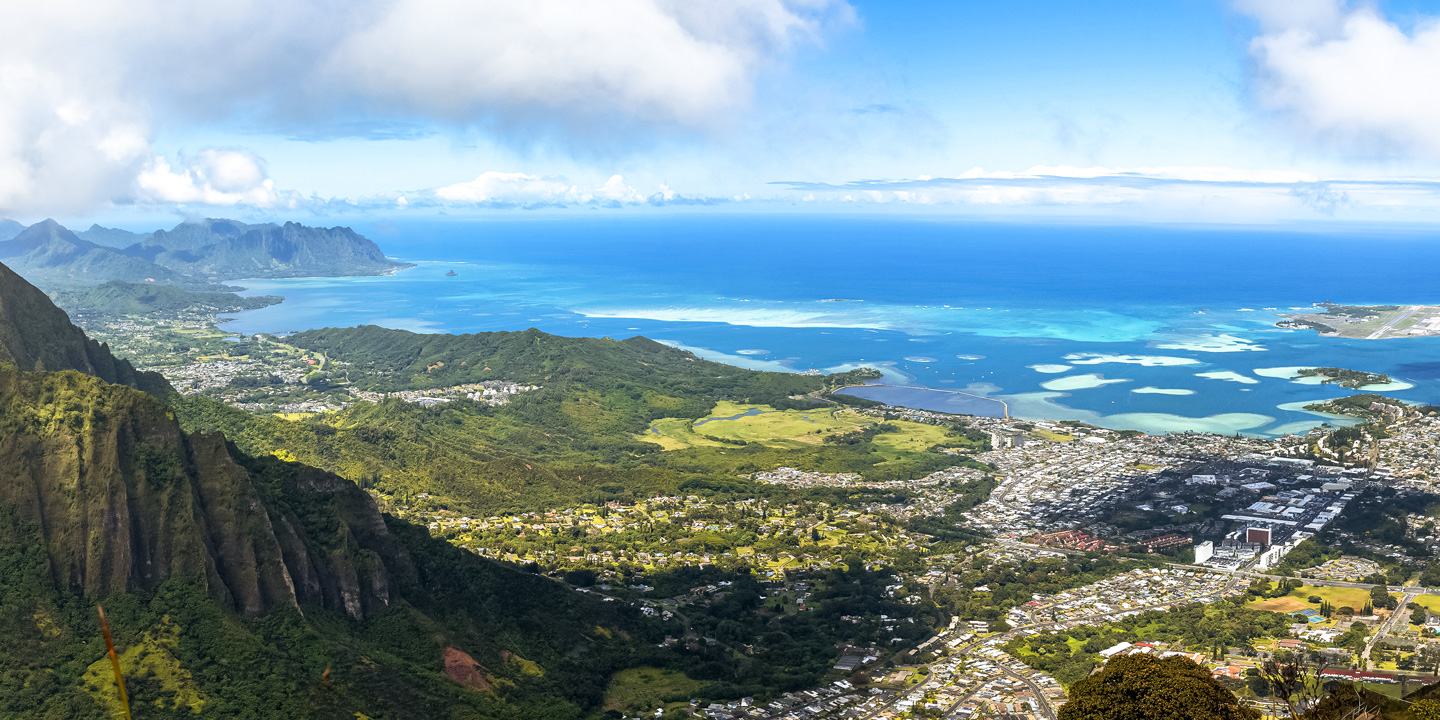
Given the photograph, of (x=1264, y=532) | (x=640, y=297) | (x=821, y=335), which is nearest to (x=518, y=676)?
(x=1264, y=532)

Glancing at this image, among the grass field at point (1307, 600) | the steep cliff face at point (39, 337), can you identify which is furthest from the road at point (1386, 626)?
the steep cliff face at point (39, 337)

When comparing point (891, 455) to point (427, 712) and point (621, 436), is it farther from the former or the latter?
point (427, 712)

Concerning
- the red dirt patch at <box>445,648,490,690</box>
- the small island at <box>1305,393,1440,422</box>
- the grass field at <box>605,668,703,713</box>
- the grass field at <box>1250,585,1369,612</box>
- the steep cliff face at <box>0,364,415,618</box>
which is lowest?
the grass field at <box>605,668,703,713</box>

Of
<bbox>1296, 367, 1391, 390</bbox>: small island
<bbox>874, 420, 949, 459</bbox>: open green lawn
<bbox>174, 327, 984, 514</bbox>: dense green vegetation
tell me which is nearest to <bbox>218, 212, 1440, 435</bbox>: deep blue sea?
<bbox>1296, 367, 1391, 390</bbox>: small island

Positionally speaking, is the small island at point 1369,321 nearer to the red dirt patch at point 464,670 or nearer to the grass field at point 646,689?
the grass field at point 646,689

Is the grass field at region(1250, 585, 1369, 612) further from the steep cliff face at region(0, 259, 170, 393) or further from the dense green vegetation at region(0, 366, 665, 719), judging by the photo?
the steep cliff face at region(0, 259, 170, 393)

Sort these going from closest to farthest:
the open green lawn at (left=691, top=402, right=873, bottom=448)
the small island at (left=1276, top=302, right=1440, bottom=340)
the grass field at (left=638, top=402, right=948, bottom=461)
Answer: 1. the grass field at (left=638, top=402, right=948, bottom=461)
2. the open green lawn at (left=691, top=402, right=873, bottom=448)
3. the small island at (left=1276, top=302, right=1440, bottom=340)

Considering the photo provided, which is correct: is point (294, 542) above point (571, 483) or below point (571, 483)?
above
